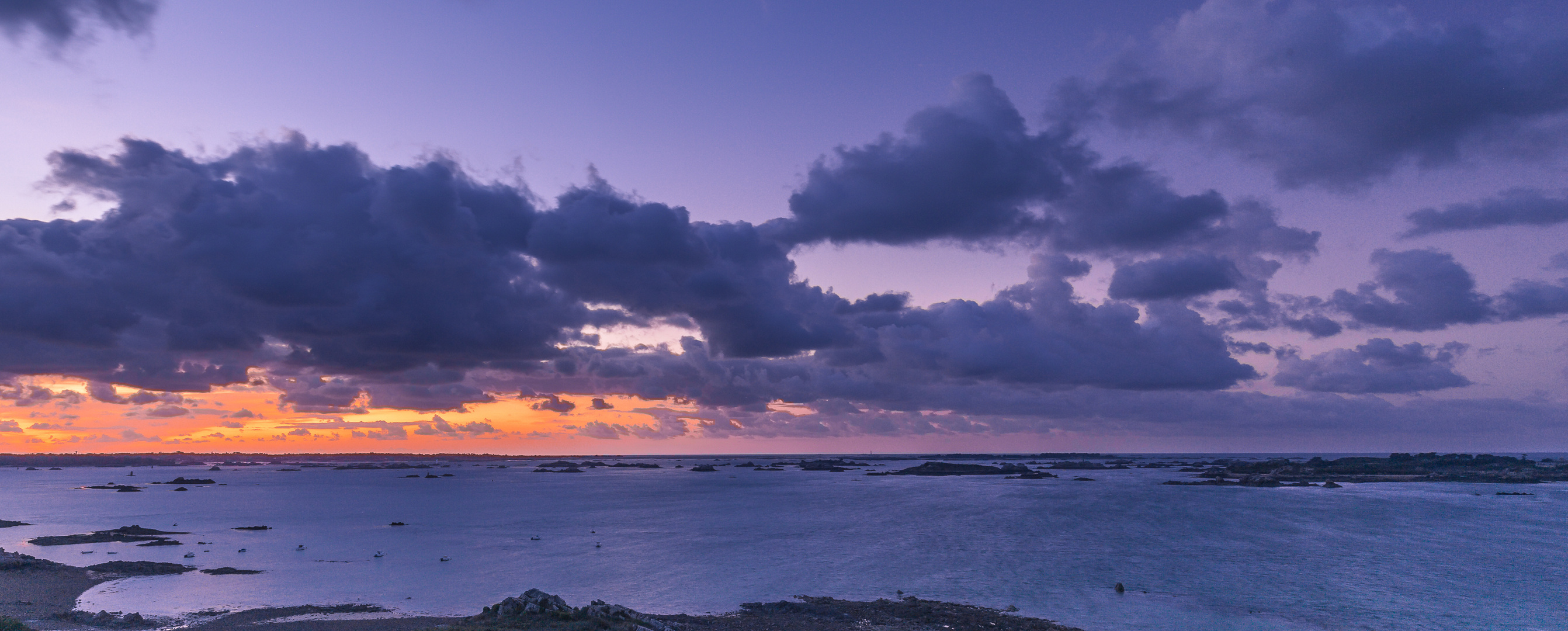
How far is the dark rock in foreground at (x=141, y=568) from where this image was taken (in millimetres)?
46438

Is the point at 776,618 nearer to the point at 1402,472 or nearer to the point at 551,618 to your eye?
the point at 551,618

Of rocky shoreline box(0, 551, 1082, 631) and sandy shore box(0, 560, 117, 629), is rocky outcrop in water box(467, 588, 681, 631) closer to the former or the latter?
rocky shoreline box(0, 551, 1082, 631)

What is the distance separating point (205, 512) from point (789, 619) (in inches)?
3672

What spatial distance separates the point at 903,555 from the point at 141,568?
48109 mm

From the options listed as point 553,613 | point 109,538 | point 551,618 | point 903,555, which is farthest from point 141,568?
point 903,555

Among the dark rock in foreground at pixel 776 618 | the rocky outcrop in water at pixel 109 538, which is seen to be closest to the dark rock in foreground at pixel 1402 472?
the dark rock in foreground at pixel 776 618

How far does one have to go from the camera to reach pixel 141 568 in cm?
4762

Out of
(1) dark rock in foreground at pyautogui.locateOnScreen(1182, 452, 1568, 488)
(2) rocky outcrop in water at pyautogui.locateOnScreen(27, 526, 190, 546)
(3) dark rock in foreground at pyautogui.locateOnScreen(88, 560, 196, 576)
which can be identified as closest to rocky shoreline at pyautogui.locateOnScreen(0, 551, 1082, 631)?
(3) dark rock in foreground at pyautogui.locateOnScreen(88, 560, 196, 576)

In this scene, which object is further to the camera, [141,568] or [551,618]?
[141,568]

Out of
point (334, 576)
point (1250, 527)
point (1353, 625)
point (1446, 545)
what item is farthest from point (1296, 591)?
point (334, 576)

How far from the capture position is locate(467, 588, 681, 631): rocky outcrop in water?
28.4m

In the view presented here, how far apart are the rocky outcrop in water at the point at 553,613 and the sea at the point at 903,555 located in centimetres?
713

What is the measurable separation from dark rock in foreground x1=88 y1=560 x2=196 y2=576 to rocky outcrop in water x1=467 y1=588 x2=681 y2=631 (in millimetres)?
30503

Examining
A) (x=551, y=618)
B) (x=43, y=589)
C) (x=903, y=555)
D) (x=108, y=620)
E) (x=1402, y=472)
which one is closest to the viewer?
(x=551, y=618)
